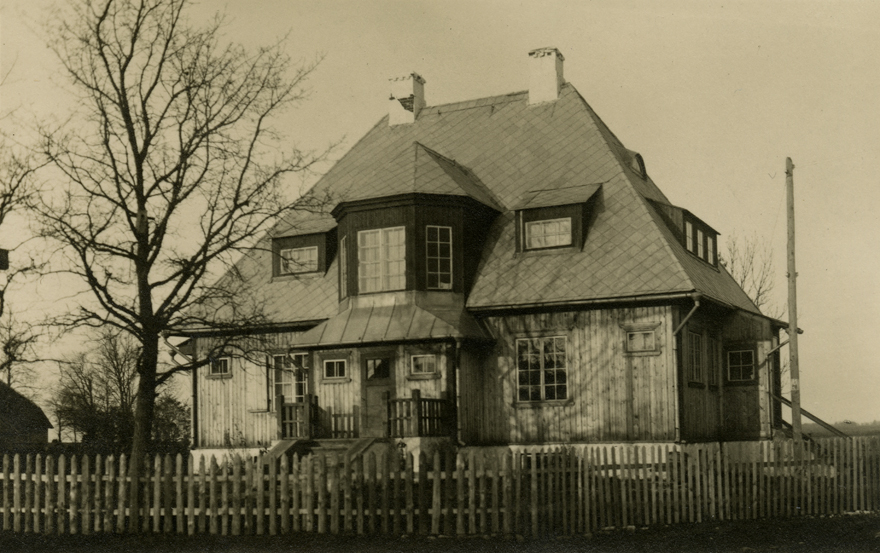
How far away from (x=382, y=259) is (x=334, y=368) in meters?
3.06

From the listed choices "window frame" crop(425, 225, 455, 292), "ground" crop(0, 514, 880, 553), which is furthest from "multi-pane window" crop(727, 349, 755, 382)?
"ground" crop(0, 514, 880, 553)

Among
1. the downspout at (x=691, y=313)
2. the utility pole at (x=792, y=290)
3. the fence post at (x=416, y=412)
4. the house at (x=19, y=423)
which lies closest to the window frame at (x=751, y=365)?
the utility pole at (x=792, y=290)

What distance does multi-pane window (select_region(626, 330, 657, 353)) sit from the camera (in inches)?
837

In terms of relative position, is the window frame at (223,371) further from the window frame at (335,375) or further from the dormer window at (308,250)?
the window frame at (335,375)

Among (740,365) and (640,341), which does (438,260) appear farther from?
(740,365)

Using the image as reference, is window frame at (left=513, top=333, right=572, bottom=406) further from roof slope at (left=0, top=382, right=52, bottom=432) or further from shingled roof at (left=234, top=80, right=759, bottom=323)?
roof slope at (left=0, top=382, right=52, bottom=432)

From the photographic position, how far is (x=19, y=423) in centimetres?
4903

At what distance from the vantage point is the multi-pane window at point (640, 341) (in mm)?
21266

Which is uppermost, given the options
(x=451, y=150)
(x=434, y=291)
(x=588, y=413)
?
(x=451, y=150)

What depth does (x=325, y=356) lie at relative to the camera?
23344 millimetres

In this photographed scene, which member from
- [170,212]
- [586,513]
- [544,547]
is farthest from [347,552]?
[170,212]

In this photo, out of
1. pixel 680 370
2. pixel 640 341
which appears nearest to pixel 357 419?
pixel 640 341

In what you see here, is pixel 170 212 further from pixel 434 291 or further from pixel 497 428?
pixel 497 428

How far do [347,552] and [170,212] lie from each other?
308 inches
